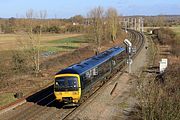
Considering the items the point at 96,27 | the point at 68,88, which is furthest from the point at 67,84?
the point at 96,27

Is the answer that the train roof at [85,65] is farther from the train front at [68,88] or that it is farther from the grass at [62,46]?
the grass at [62,46]

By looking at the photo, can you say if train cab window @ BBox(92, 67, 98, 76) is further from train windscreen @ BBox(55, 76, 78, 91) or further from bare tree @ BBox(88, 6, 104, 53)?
bare tree @ BBox(88, 6, 104, 53)

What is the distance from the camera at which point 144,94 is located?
1634cm

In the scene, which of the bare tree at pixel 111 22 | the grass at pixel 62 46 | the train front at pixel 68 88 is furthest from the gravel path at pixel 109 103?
the bare tree at pixel 111 22

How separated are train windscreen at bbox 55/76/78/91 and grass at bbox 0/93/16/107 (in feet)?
14.1

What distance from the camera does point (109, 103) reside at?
24047 millimetres

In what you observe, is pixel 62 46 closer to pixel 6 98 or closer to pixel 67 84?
pixel 6 98

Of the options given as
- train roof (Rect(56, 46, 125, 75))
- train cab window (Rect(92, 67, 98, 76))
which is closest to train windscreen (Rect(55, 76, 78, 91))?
train roof (Rect(56, 46, 125, 75))

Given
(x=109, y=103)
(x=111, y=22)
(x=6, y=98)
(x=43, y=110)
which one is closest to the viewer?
(x=43, y=110)

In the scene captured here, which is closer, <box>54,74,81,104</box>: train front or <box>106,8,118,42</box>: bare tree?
<box>54,74,81,104</box>: train front

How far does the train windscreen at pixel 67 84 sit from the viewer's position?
22.1m

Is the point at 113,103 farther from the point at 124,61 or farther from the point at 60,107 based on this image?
the point at 124,61

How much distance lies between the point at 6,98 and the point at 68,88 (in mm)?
5938

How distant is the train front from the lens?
22094 mm
